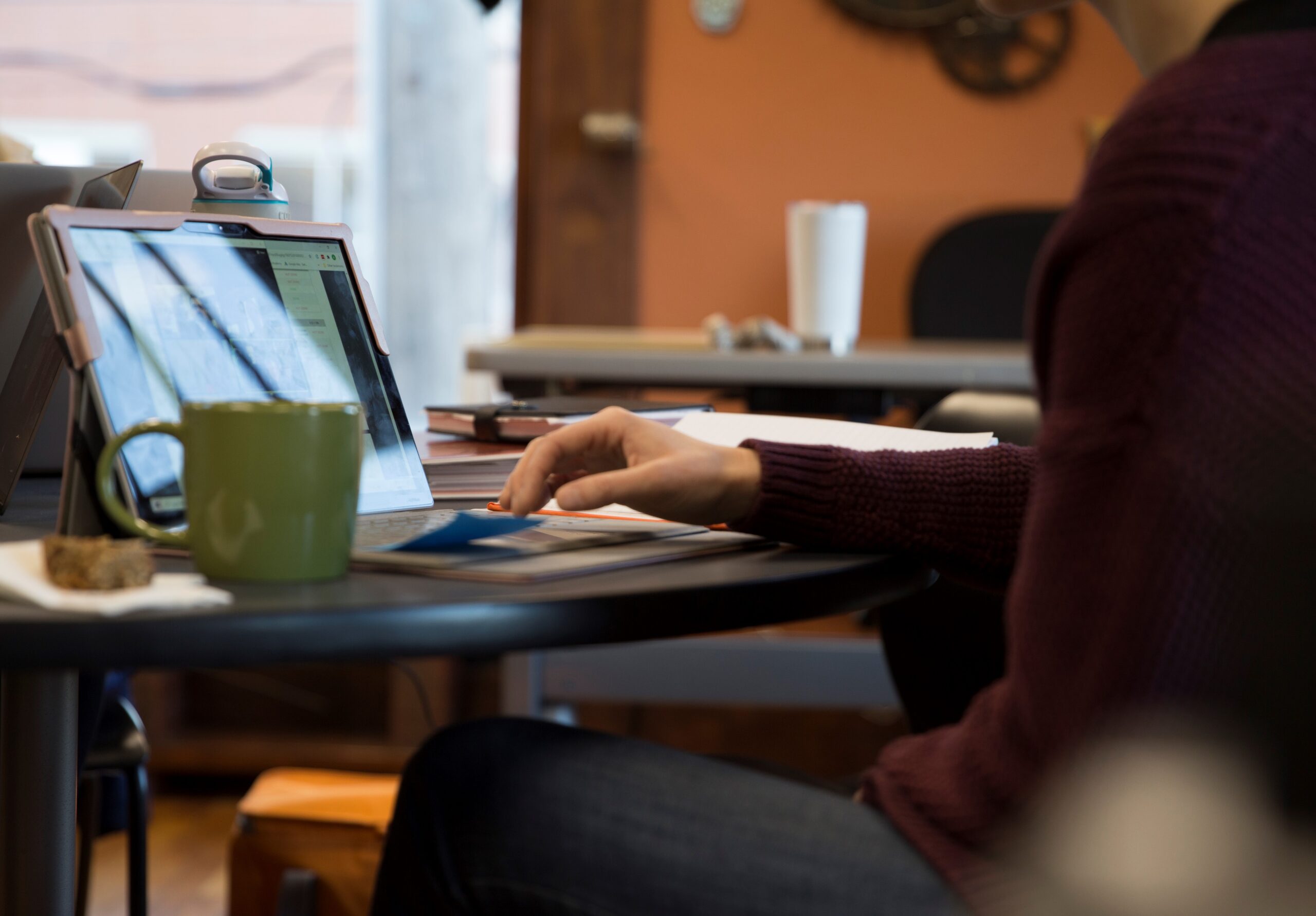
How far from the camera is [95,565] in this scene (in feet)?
1.78

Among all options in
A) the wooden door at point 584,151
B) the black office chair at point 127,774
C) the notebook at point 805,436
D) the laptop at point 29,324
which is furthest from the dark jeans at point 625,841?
the wooden door at point 584,151

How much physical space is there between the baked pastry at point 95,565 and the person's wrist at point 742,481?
32 cm

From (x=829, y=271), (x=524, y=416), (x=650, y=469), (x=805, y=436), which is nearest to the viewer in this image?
(x=650, y=469)

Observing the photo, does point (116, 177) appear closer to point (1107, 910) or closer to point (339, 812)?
point (1107, 910)

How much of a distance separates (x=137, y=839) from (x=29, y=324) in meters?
0.64

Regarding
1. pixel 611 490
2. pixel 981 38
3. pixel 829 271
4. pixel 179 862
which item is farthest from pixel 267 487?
pixel 981 38

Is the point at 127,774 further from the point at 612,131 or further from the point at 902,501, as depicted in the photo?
the point at 612,131

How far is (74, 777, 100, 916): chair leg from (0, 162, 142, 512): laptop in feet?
1.74

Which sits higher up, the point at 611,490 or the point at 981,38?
the point at 981,38

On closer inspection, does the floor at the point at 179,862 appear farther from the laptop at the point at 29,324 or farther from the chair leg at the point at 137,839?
the laptop at the point at 29,324

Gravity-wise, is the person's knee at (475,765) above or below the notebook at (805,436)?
below

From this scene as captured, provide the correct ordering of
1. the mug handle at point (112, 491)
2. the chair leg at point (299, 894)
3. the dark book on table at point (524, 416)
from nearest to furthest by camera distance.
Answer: the mug handle at point (112, 491)
the dark book on table at point (524, 416)
the chair leg at point (299, 894)

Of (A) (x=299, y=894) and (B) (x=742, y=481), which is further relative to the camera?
(A) (x=299, y=894)

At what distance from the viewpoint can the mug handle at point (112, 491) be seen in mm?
611
